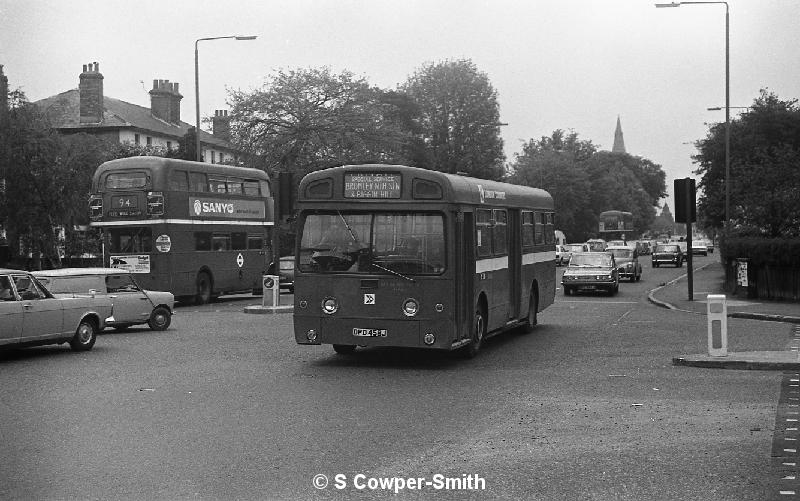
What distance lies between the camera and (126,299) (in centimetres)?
2194

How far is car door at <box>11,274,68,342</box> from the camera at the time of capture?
650 inches

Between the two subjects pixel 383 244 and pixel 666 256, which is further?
pixel 666 256

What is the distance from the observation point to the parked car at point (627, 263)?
4759cm

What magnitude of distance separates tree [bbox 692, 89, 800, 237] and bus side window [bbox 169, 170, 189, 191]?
18.1 meters

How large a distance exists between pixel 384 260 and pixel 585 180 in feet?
328

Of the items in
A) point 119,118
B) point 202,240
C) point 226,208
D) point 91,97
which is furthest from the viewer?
point 119,118

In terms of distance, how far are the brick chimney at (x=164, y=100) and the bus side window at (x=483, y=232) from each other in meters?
78.2

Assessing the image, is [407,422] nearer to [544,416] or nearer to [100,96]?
[544,416]

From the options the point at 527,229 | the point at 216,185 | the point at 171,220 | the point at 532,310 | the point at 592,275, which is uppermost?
the point at 216,185

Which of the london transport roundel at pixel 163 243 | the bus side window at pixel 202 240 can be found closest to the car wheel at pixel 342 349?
the london transport roundel at pixel 163 243

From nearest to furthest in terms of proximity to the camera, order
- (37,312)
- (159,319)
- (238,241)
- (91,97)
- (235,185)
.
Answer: (37,312) → (159,319) → (235,185) → (238,241) → (91,97)

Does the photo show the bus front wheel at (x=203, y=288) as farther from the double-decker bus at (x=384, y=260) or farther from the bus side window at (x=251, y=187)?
the double-decker bus at (x=384, y=260)

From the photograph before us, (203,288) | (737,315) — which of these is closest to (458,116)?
(203,288)

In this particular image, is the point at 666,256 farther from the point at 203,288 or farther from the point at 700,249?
the point at 203,288
